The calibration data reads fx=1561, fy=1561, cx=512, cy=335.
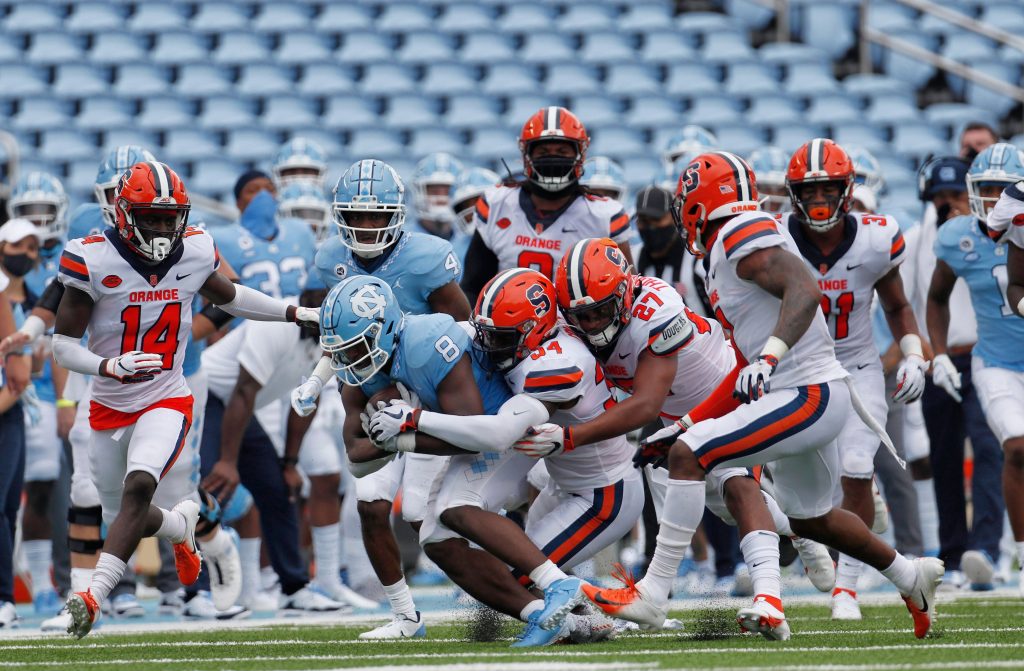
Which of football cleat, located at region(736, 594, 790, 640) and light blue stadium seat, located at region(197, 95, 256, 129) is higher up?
light blue stadium seat, located at region(197, 95, 256, 129)

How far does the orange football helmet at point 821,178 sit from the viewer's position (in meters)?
5.82

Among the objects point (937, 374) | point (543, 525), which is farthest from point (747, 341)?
point (937, 374)

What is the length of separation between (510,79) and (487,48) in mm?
505

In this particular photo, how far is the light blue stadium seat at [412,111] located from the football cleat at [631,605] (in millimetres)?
9243

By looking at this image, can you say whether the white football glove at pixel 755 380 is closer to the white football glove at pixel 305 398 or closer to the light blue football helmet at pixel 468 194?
the white football glove at pixel 305 398

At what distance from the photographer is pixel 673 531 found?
189 inches

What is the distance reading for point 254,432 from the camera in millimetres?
7449

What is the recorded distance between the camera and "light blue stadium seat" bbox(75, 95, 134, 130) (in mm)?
13633

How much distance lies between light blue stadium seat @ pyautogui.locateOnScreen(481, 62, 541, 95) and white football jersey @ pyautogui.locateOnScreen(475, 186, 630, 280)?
7.54m

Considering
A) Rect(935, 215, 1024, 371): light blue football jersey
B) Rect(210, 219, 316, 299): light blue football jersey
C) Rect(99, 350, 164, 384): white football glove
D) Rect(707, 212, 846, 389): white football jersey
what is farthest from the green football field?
Rect(210, 219, 316, 299): light blue football jersey

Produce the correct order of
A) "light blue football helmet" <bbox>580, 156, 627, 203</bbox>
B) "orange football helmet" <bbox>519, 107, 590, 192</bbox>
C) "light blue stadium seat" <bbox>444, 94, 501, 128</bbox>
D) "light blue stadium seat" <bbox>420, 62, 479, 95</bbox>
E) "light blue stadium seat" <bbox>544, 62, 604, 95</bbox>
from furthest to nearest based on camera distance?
"light blue stadium seat" <bbox>420, 62, 479, 95</bbox>
"light blue stadium seat" <bbox>544, 62, 604, 95</bbox>
"light blue stadium seat" <bbox>444, 94, 501, 128</bbox>
"light blue football helmet" <bbox>580, 156, 627, 203</bbox>
"orange football helmet" <bbox>519, 107, 590, 192</bbox>

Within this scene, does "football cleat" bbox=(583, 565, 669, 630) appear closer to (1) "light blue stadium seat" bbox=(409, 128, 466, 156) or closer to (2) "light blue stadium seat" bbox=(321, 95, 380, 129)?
(1) "light blue stadium seat" bbox=(409, 128, 466, 156)

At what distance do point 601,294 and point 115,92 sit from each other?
997cm

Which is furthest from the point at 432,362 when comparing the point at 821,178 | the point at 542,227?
the point at 821,178
